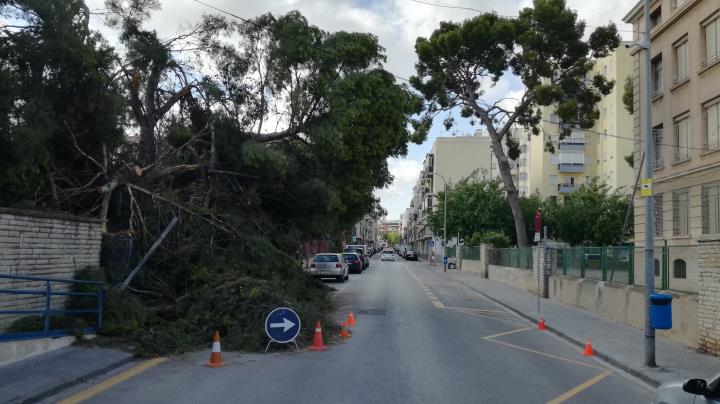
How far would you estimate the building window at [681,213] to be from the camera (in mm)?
21578

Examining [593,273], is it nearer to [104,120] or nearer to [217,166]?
Answer: [217,166]

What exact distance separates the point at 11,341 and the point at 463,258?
4868cm

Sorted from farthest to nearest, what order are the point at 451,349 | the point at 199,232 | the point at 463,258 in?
1. the point at 463,258
2. the point at 199,232
3. the point at 451,349

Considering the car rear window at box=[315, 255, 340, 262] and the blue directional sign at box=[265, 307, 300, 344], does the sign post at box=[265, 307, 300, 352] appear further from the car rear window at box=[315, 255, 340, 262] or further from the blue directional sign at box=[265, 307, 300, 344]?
the car rear window at box=[315, 255, 340, 262]

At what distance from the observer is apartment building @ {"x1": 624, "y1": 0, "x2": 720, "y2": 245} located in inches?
Answer: 789

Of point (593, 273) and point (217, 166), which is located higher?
point (217, 166)

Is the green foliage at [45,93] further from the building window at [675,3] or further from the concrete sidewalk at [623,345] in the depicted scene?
the building window at [675,3]

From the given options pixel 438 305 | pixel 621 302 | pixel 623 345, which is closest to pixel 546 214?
pixel 438 305

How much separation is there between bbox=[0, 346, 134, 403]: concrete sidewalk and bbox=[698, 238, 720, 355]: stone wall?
10.1 meters

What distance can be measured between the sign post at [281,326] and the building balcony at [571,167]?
65517mm

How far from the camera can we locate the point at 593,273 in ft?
67.3

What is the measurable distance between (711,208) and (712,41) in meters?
5.28

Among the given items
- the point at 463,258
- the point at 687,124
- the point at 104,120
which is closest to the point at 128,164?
the point at 104,120

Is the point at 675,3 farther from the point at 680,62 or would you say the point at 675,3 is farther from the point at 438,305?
the point at 438,305
